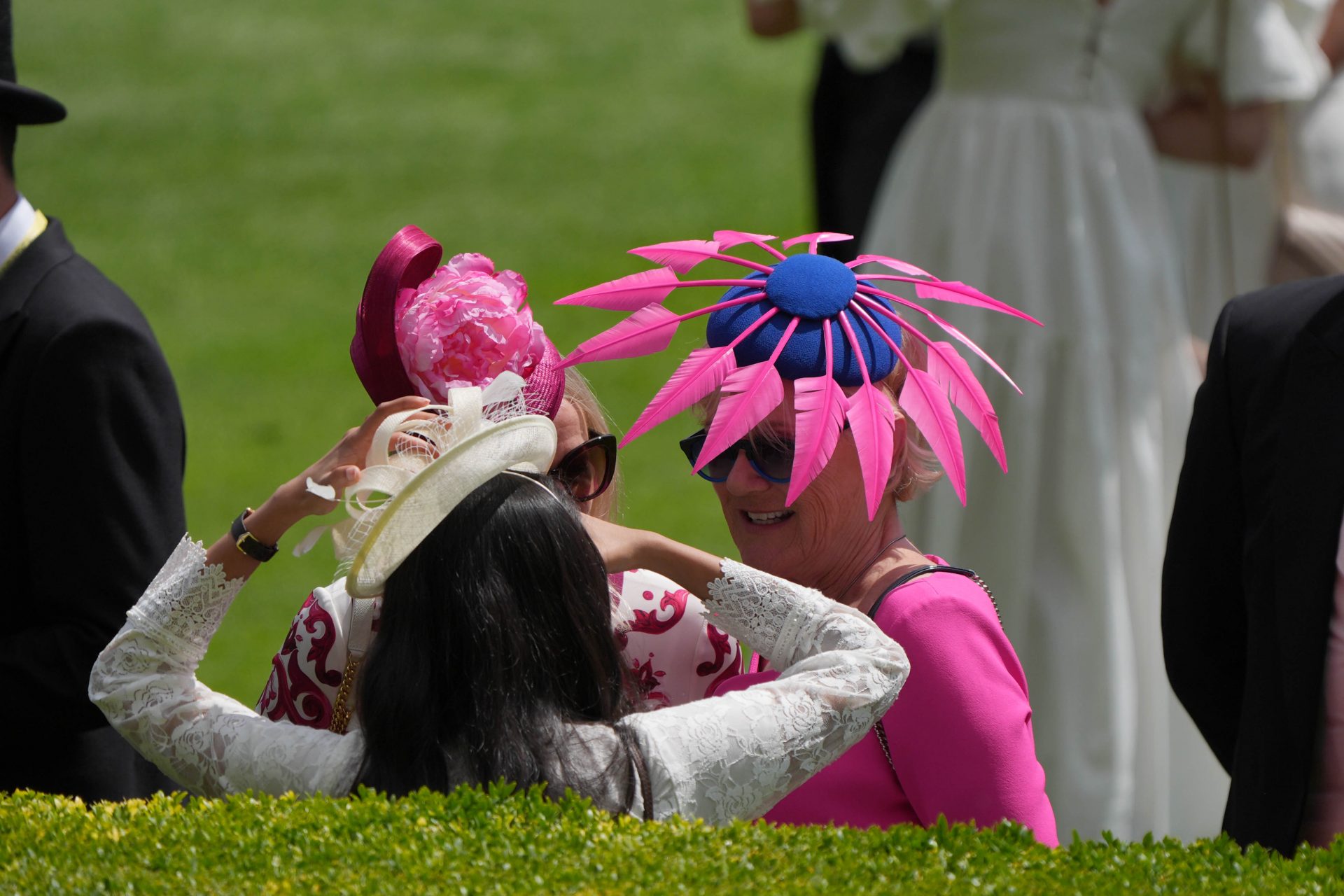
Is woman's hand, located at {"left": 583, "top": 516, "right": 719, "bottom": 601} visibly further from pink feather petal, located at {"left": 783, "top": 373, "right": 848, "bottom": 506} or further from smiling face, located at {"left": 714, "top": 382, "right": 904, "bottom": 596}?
smiling face, located at {"left": 714, "top": 382, "right": 904, "bottom": 596}

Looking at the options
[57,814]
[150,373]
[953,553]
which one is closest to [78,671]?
[150,373]

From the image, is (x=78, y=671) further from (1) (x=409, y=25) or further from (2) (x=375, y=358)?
(1) (x=409, y=25)

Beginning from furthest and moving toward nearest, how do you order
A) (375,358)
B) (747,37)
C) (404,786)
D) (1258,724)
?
(747,37) < (1258,724) < (375,358) < (404,786)

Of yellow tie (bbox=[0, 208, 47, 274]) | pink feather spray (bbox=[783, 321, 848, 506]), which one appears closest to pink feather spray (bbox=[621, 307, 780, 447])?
pink feather spray (bbox=[783, 321, 848, 506])

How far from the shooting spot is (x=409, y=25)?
57.5 ft

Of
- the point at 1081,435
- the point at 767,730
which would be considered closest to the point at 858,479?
the point at 767,730

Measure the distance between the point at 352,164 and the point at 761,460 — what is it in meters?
12.7

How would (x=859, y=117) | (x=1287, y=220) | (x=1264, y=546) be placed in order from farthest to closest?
1. (x=859, y=117)
2. (x=1287, y=220)
3. (x=1264, y=546)

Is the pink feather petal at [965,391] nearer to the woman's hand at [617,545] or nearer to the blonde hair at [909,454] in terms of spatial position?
the blonde hair at [909,454]

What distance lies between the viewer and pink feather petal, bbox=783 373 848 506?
248 centimetres

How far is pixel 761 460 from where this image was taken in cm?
265

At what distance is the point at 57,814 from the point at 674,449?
7.64m

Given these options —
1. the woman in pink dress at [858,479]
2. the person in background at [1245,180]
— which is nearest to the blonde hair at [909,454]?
the woman in pink dress at [858,479]

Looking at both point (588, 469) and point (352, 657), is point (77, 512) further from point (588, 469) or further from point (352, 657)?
point (588, 469)
